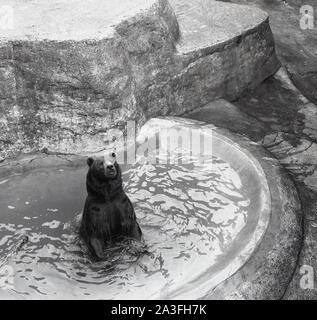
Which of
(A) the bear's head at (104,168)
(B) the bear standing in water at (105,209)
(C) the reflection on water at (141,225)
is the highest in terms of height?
(A) the bear's head at (104,168)

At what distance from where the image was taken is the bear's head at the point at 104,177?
4.16 metres

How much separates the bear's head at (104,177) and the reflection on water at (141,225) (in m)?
0.56

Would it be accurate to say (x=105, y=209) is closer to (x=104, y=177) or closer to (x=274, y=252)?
(x=104, y=177)

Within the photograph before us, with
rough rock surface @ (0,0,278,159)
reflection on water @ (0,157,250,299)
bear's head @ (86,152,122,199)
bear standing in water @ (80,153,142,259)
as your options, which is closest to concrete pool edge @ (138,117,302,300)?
reflection on water @ (0,157,250,299)

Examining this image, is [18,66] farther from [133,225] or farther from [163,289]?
[163,289]

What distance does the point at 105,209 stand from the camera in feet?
14.4

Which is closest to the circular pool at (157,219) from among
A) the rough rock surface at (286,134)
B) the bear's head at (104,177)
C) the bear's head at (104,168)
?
the rough rock surface at (286,134)

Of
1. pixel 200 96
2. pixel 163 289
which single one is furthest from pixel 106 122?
pixel 163 289

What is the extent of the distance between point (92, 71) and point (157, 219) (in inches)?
67.5

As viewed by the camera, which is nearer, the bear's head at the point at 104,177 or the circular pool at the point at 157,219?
the bear's head at the point at 104,177

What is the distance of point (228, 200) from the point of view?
5305mm

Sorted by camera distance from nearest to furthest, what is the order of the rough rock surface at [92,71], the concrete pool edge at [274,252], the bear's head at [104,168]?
the bear's head at [104,168] < the concrete pool edge at [274,252] < the rough rock surface at [92,71]

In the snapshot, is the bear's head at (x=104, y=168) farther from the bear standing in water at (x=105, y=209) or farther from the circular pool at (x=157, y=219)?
the circular pool at (x=157, y=219)

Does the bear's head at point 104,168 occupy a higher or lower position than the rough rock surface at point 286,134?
higher
